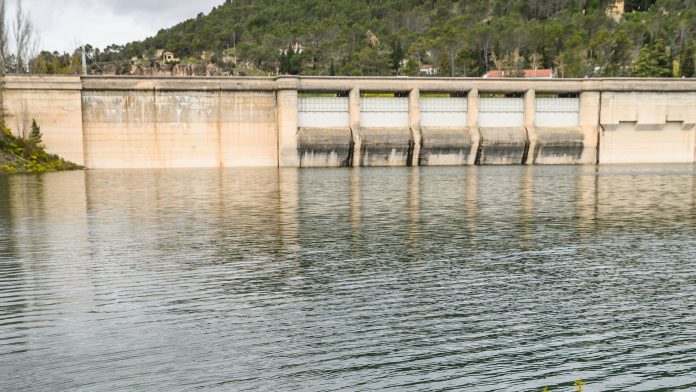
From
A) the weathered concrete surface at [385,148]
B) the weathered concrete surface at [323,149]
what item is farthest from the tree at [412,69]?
the weathered concrete surface at [323,149]

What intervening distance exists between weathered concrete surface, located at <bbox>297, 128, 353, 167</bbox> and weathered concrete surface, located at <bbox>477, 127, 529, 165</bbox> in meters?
11.3

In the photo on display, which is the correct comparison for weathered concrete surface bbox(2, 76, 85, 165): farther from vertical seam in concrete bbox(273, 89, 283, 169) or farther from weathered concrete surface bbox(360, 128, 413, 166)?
weathered concrete surface bbox(360, 128, 413, 166)

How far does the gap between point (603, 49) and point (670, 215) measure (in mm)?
113098

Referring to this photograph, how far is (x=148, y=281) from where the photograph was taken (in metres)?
12.8

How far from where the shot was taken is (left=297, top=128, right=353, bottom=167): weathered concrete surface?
5241 cm

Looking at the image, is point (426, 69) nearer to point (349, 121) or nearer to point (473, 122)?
point (473, 122)

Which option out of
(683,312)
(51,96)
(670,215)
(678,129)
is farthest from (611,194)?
(51,96)

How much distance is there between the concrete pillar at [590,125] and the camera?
56.1 m

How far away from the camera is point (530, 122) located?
183ft

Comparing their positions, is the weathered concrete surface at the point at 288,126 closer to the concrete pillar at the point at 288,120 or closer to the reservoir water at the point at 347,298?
the concrete pillar at the point at 288,120

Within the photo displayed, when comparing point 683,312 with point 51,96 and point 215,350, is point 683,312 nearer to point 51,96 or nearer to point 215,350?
point 215,350

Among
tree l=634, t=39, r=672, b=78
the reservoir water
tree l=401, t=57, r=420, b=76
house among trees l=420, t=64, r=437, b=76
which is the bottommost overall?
the reservoir water

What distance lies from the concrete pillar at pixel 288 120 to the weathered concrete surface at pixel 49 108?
15.2 meters

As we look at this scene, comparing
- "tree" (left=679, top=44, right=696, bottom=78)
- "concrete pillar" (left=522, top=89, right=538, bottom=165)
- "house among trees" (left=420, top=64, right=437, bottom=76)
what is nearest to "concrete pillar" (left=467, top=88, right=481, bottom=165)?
"concrete pillar" (left=522, top=89, right=538, bottom=165)
